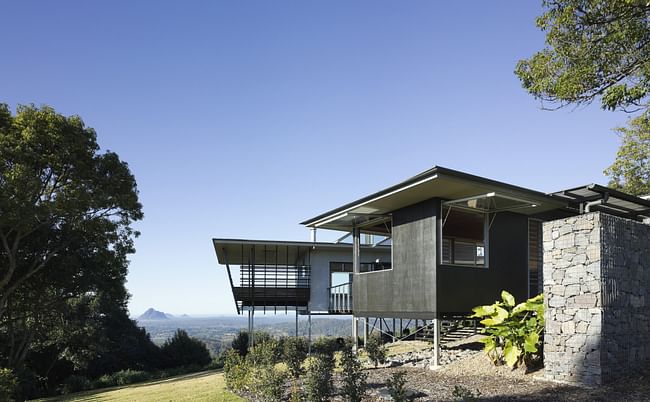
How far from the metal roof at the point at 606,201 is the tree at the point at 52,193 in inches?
593

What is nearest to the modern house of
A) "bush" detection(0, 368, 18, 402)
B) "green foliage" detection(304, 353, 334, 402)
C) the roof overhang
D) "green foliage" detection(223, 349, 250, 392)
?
the roof overhang

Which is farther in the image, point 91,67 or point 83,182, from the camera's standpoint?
point 83,182

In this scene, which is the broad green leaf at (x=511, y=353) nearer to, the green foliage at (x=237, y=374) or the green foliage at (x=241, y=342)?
the green foliage at (x=237, y=374)

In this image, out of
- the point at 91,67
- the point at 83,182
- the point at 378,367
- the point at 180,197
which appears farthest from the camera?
the point at 180,197

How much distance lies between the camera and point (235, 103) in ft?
55.9

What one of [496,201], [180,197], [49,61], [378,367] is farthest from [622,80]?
[180,197]

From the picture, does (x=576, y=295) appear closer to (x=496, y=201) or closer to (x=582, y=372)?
(x=582, y=372)

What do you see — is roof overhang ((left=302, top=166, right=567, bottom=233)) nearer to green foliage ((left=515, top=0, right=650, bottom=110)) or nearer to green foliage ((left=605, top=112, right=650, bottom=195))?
green foliage ((left=515, top=0, right=650, bottom=110))

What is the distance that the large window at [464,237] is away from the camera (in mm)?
12422

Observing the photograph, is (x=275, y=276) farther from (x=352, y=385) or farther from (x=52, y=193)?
(x=352, y=385)

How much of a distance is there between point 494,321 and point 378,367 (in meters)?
3.43

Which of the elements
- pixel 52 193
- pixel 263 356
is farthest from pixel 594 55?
pixel 52 193

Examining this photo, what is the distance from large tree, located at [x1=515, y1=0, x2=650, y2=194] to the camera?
8859mm

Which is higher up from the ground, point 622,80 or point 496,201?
point 622,80
